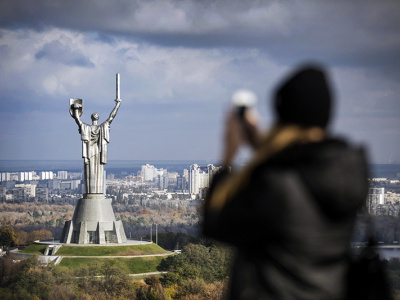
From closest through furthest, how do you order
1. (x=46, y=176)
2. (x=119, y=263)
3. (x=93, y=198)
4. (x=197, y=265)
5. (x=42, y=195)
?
(x=119, y=263), (x=93, y=198), (x=197, y=265), (x=42, y=195), (x=46, y=176)

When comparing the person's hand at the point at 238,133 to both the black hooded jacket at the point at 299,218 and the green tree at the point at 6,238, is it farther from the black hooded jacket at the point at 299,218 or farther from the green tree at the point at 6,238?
A: the green tree at the point at 6,238

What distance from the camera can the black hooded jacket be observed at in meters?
2.88

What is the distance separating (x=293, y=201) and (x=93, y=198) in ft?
116

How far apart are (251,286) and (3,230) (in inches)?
2122

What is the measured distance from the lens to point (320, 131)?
301 cm

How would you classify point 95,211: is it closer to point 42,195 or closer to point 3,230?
point 3,230

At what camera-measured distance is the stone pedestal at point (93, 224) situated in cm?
3753

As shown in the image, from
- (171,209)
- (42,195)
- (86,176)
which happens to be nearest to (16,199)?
(42,195)

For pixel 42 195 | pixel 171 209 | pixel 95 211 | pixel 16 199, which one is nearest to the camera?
pixel 95 211

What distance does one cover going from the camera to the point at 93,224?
123 feet

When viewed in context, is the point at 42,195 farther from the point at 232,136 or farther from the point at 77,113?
Result: the point at 232,136

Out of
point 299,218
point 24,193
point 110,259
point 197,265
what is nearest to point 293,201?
point 299,218

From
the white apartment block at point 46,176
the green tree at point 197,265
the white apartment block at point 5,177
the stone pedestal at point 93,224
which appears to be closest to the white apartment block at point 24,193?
the white apartment block at point 5,177

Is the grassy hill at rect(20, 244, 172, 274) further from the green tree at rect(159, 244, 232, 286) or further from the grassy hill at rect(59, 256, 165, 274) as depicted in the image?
the green tree at rect(159, 244, 232, 286)
